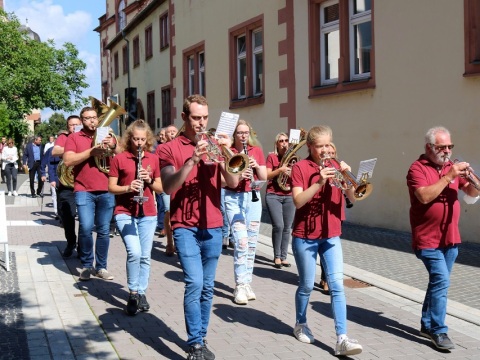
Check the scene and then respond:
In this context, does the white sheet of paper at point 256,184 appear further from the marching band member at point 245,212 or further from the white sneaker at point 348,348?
the white sneaker at point 348,348

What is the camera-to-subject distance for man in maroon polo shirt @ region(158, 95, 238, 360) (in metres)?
4.95

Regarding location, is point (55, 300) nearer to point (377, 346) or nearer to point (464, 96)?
point (377, 346)

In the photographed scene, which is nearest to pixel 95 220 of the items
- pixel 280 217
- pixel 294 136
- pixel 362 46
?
pixel 280 217

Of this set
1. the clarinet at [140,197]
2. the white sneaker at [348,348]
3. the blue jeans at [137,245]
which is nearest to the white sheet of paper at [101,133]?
the clarinet at [140,197]

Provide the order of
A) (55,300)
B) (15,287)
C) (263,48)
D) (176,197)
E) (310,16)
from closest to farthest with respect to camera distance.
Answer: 1. (176,197)
2. (55,300)
3. (15,287)
4. (310,16)
5. (263,48)

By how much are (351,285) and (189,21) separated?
51.5 ft

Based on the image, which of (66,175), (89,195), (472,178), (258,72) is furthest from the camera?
(258,72)

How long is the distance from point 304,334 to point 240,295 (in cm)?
149

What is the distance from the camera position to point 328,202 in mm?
5441

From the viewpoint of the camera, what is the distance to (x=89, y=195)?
26.7ft

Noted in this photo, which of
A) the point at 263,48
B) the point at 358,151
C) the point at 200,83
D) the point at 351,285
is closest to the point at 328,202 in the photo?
the point at 351,285

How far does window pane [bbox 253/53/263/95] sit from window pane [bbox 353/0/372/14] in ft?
14.3

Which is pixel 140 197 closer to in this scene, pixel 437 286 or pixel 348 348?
pixel 348 348

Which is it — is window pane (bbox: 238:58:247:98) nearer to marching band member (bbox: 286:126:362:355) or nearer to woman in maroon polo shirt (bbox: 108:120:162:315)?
woman in maroon polo shirt (bbox: 108:120:162:315)
